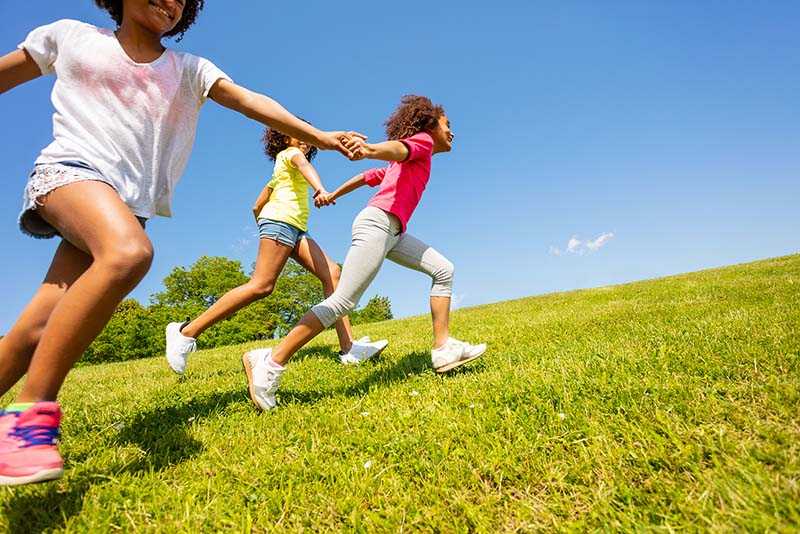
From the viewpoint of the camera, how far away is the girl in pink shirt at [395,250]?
142 inches

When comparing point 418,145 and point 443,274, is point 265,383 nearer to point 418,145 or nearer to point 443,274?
point 443,274

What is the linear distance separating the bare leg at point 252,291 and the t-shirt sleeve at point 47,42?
112 inches

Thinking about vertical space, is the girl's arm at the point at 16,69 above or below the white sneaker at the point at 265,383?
above

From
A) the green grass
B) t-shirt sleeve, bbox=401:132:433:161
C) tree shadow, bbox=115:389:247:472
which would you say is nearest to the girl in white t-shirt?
the green grass

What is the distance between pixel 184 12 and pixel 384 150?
1.72m

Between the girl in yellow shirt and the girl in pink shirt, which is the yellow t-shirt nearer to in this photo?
the girl in yellow shirt

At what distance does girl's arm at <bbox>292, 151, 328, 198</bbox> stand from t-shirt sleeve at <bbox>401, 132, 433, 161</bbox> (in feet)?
4.41

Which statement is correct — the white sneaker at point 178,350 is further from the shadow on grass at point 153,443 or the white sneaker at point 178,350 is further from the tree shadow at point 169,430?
the tree shadow at point 169,430

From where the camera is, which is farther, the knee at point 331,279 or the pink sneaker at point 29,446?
the knee at point 331,279

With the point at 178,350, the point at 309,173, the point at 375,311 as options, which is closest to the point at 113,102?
the point at 309,173

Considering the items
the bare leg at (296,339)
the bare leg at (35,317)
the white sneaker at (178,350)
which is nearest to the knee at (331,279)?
the white sneaker at (178,350)

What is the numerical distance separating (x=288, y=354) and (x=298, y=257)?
7.46ft

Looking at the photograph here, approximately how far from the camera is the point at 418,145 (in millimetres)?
3988

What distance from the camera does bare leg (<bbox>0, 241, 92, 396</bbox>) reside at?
2.47 m
